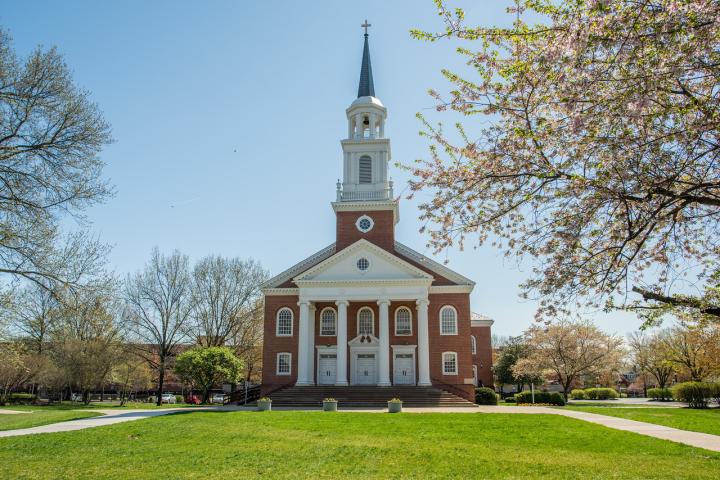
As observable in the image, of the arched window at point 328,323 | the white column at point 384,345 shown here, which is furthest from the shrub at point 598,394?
the arched window at point 328,323

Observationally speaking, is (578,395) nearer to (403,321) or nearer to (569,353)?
(569,353)

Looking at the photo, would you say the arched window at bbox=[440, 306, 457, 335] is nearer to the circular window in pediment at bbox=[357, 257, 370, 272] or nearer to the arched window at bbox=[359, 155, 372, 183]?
the circular window in pediment at bbox=[357, 257, 370, 272]

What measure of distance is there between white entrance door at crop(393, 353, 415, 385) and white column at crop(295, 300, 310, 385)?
6.18 metres

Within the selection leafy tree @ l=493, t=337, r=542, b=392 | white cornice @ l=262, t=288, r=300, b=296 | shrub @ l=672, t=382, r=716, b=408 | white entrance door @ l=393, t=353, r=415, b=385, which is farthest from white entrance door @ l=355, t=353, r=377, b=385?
shrub @ l=672, t=382, r=716, b=408

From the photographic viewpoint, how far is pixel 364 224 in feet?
135

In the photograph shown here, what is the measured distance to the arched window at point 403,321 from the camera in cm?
3782

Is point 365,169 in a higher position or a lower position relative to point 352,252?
higher

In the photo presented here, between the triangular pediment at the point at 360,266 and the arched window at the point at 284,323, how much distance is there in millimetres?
3433

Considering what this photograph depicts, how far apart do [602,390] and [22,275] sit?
54.8 m

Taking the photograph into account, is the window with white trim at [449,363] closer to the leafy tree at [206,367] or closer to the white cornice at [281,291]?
the white cornice at [281,291]

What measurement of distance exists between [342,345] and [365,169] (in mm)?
14536

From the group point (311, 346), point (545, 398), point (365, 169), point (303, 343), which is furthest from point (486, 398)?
point (365, 169)

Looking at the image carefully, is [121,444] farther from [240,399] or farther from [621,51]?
[240,399]

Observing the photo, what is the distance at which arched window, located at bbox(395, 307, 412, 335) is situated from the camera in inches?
1489
